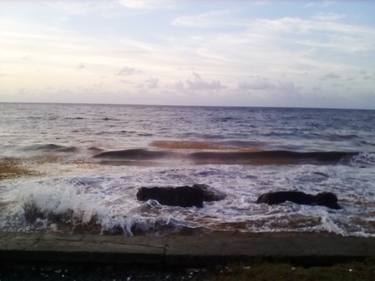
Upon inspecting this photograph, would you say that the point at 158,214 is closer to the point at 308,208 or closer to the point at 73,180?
the point at 308,208

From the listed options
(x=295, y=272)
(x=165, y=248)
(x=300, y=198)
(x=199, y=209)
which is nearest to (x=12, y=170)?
(x=199, y=209)

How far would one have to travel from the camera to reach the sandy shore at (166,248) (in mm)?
4570

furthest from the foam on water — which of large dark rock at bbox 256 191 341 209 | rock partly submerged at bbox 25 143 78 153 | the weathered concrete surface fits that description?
rock partly submerged at bbox 25 143 78 153

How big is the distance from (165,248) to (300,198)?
4764 mm

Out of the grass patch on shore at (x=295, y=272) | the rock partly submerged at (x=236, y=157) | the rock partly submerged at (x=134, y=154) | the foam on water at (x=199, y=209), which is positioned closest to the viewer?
the grass patch on shore at (x=295, y=272)

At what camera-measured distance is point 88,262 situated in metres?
4.57

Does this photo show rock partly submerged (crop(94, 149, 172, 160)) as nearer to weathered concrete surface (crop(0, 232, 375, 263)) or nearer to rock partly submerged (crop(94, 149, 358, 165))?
rock partly submerged (crop(94, 149, 358, 165))

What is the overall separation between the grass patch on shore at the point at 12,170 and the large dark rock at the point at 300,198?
7156 millimetres

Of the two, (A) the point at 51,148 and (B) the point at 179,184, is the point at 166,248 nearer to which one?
(B) the point at 179,184

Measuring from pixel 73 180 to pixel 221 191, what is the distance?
4.00 meters

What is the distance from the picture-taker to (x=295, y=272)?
410 centimetres

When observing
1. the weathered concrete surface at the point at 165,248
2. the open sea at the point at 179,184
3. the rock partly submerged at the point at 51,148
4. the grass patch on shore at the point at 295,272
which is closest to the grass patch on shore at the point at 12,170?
the open sea at the point at 179,184

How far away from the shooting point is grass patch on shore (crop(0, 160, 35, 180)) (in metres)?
11.5

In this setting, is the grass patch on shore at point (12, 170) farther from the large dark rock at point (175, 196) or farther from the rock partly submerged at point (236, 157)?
the large dark rock at point (175, 196)
